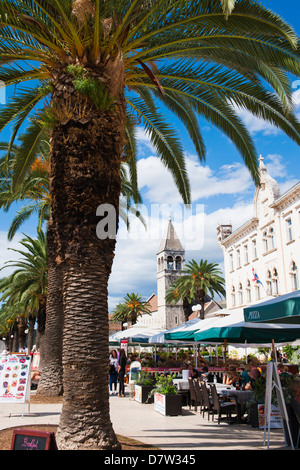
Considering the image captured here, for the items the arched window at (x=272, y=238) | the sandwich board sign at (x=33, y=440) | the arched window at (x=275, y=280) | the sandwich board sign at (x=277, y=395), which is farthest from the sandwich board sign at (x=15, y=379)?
the arched window at (x=272, y=238)

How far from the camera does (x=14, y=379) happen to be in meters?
11.3

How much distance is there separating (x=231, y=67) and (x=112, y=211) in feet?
13.5

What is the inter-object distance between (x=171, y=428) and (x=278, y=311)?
14.5 feet

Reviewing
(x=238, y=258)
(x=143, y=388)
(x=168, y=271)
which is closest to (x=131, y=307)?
(x=168, y=271)

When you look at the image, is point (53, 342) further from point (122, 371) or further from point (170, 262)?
point (170, 262)

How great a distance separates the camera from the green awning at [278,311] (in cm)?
658

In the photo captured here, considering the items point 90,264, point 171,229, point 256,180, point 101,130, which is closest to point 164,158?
point 256,180

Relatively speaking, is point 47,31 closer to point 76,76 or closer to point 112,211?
point 76,76

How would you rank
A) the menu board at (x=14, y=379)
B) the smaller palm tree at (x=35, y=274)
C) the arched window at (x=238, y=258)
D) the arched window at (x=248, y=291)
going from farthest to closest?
1. the arched window at (x=238, y=258)
2. the arched window at (x=248, y=291)
3. the smaller palm tree at (x=35, y=274)
4. the menu board at (x=14, y=379)

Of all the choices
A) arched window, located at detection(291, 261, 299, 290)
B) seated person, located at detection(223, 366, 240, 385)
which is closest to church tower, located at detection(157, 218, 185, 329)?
arched window, located at detection(291, 261, 299, 290)

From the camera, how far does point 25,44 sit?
25.5ft

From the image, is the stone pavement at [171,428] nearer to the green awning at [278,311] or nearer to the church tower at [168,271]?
the green awning at [278,311]

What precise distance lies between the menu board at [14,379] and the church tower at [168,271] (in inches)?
2812

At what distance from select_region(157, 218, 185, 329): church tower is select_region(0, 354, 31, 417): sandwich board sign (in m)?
71.4
